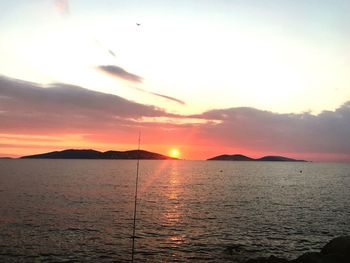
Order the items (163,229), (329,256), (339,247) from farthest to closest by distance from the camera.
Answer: (163,229) < (339,247) < (329,256)

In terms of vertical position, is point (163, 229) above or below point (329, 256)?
below

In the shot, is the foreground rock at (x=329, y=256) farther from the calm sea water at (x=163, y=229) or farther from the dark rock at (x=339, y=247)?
the calm sea water at (x=163, y=229)

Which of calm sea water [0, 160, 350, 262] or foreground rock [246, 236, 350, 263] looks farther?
calm sea water [0, 160, 350, 262]

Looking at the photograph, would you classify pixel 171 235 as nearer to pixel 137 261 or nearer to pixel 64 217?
pixel 137 261

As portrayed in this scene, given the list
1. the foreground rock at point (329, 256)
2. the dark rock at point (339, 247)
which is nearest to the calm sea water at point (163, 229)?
the foreground rock at point (329, 256)

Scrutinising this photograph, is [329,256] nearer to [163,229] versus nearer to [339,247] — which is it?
[339,247]

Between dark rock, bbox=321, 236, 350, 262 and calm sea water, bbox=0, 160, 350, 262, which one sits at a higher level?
dark rock, bbox=321, 236, 350, 262

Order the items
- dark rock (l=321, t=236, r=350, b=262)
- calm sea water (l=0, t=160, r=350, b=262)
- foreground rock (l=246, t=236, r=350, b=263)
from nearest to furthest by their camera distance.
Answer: foreground rock (l=246, t=236, r=350, b=263)
dark rock (l=321, t=236, r=350, b=262)
calm sea water (l=0, t=160, r=350, b=262)

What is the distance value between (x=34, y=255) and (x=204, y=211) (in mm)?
33050

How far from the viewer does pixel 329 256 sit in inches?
1070

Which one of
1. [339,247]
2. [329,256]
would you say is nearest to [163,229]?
[339,247]

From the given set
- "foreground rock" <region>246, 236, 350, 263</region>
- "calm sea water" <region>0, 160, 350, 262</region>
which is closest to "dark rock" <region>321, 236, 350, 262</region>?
"foreground rock" <region>246, 236, 350, 263</region>

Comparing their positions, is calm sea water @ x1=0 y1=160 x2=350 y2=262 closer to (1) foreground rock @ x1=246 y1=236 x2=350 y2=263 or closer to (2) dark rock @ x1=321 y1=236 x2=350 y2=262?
(1) foreground rock @ x1=246 y1=236 x2=350 y2=263

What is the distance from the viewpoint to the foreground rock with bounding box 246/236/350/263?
26.5 m
